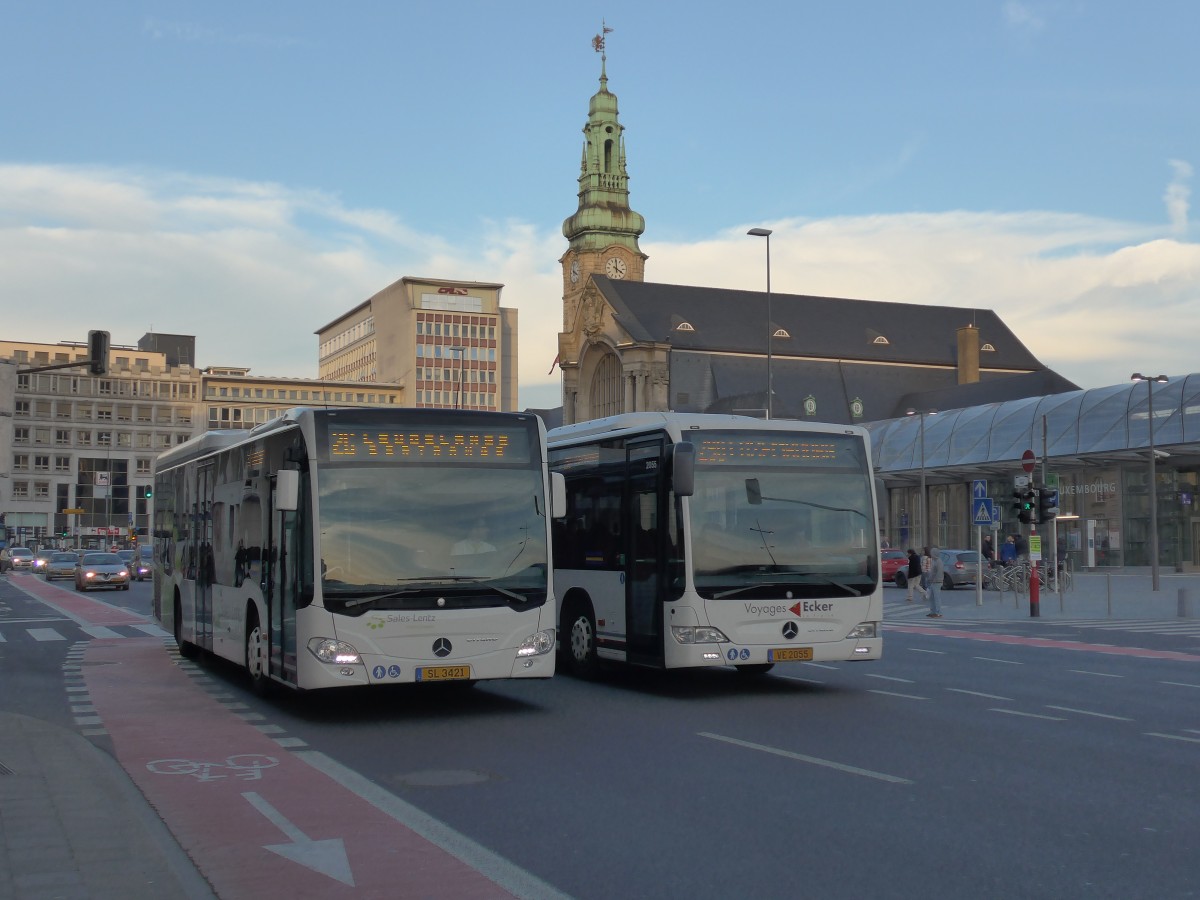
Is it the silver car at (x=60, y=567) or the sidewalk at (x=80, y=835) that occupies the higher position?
the silver car at (x=60, y=567)

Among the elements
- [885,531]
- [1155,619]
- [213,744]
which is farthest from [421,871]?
[885,531]

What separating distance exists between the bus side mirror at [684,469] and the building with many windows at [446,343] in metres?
129

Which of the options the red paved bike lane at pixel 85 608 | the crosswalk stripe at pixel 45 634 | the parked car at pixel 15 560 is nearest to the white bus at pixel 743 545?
the crosswalk stripe at pixel 45 634

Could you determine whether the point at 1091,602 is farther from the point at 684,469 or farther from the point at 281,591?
the point at 281,591

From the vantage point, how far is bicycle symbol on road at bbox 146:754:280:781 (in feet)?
33.6

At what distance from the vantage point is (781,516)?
15.4 metres

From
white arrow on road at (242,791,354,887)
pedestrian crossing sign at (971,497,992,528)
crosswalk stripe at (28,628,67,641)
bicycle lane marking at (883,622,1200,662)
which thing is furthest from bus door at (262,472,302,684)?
pedestrian crossing sign at (971,497,992,528)

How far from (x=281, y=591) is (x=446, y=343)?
448 ft

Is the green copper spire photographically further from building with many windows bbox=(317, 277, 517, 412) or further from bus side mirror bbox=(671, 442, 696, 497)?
bus side mirror bbox=(671, 442, 696, 497)

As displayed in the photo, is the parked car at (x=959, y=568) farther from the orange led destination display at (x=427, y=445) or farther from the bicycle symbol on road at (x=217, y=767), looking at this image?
the bicycle symbol on road at (x=217, y=767)

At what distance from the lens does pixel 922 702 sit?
48.7ft

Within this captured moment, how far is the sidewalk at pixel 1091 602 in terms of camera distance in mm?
33250

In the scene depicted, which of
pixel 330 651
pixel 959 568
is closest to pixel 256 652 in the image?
pixel 330 651

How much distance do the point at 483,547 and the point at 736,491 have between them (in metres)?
3.21
